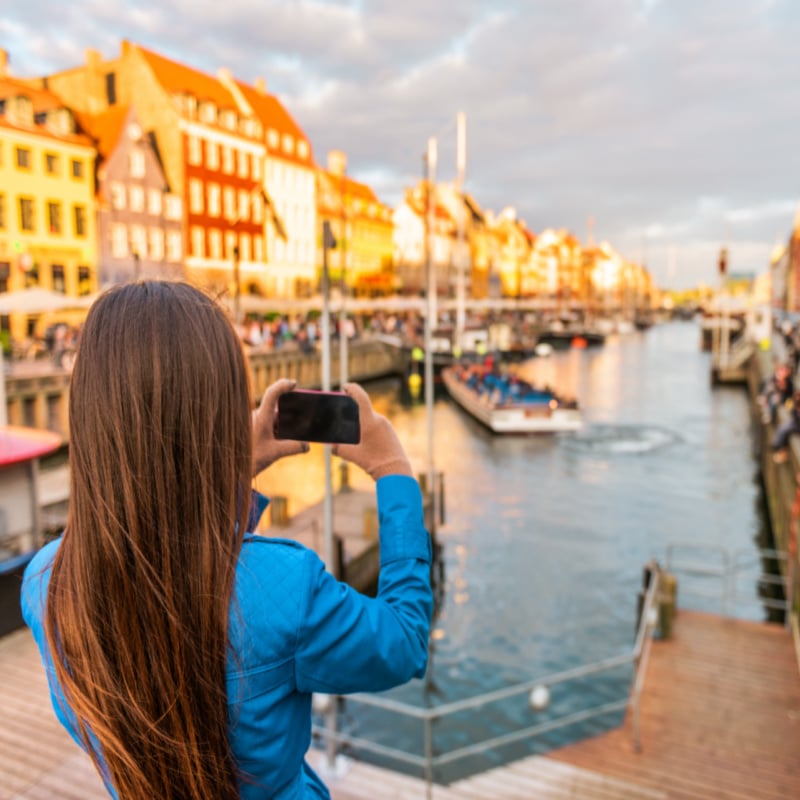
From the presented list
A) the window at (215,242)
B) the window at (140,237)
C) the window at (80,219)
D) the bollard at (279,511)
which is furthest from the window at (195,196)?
the bollard at (279,511)

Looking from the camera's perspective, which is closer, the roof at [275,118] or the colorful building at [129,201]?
the colorful building at [129,201]

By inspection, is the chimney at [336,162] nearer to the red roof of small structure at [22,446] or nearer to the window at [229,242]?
the window at [229,242]

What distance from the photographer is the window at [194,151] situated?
46.7 meters

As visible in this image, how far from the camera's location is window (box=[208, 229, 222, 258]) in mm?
48219

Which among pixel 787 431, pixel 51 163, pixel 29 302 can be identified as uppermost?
pixel 51 163

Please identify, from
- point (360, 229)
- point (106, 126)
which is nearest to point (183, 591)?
point (106, 126)

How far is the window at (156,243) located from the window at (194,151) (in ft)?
18.6

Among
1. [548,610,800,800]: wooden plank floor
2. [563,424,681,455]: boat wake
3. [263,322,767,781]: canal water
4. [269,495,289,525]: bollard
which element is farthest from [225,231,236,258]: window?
[548,610,800,800]: wooden plank floor

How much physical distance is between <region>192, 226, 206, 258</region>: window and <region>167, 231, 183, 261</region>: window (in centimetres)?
131

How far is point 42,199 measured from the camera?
36.6 metres

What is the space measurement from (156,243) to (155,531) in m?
45.6

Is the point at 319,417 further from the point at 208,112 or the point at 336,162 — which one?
the point at 336,162

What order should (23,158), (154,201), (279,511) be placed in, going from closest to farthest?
(279,511) < (23,158) < (154,201)

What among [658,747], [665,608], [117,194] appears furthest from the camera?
[117,194]
